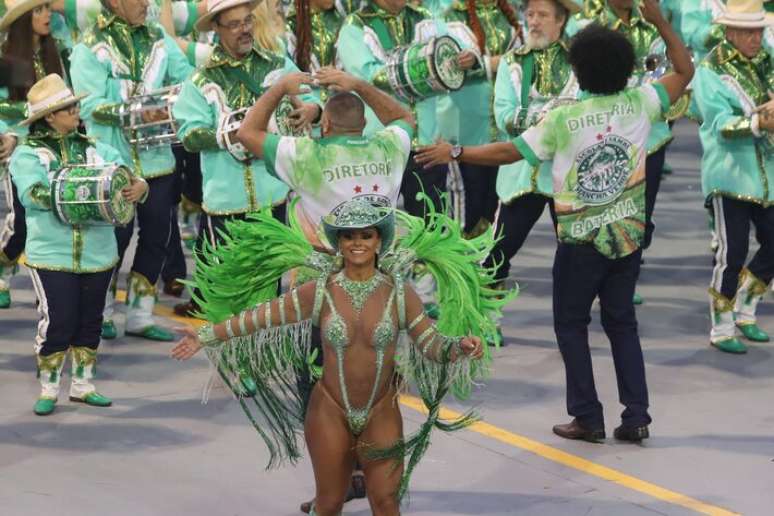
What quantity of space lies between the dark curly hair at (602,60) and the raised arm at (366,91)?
102 cm

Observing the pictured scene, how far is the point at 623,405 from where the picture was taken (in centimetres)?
849

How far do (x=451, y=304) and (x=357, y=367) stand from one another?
474 millimetres

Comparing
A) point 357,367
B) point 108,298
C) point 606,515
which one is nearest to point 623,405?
point 606,515

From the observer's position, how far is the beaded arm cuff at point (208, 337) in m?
6.31

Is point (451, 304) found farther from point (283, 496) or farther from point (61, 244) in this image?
point (61, 244)

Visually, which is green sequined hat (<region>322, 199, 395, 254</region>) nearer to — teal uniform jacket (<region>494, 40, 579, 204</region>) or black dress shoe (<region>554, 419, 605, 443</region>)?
black dress shoe (<region>554, 419, 605, 443</region>)

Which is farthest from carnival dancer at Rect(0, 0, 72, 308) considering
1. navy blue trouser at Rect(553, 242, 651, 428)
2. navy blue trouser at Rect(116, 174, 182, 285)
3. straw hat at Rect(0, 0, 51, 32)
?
navy blue trouser at Rect(553, 242, 651, 428)

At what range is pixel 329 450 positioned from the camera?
6.26 m

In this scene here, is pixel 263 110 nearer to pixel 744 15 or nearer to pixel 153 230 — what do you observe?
pixel 153 230

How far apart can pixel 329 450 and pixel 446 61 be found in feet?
12.1

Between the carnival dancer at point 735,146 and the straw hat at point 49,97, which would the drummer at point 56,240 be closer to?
the straw hat at point 49,97

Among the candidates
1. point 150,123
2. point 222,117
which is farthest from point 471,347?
point 150,123

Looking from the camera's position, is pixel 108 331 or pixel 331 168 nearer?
pixel 331 168

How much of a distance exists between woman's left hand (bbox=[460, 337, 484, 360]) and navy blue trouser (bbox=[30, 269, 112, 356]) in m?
2.98
